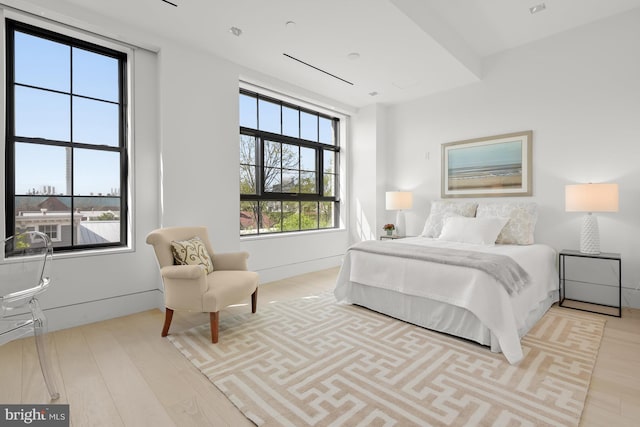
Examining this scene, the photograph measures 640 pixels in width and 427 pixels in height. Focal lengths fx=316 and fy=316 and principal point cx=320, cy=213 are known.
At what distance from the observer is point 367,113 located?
538cm

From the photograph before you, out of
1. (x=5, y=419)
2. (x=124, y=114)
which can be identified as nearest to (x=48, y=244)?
(x=5, y=419)

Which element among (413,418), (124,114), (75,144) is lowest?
(413,418)

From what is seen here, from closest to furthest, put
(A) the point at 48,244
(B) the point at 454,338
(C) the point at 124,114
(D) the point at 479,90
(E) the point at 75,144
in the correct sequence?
(A) the point at 48,244
(B) the point at 454,338
(E) the point at 75,144
(C) the point at 124,114
(D) the point at 479,90

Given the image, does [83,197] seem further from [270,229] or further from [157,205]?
[270,229]

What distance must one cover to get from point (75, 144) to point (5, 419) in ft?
7.59

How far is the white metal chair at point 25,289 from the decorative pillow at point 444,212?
3.84m

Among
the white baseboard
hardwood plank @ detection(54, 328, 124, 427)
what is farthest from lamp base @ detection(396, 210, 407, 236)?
hardwood plank @ detection(54, 328, 124, 427)

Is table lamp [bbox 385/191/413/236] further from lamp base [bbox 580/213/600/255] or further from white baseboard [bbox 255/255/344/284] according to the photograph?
lamp base [bbox 580/213/600/255]

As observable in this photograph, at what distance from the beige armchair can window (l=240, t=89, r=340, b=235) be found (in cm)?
149

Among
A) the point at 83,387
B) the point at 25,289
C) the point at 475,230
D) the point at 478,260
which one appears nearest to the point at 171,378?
the point at 83,387

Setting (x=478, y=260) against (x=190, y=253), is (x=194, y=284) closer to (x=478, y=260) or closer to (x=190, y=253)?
(x=190, y=253)

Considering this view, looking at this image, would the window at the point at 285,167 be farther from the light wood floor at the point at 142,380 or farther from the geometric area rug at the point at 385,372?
the light wood floor at the point at 142,380

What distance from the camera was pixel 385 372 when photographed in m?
2.04

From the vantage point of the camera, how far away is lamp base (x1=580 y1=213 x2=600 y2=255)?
10.6 feet
